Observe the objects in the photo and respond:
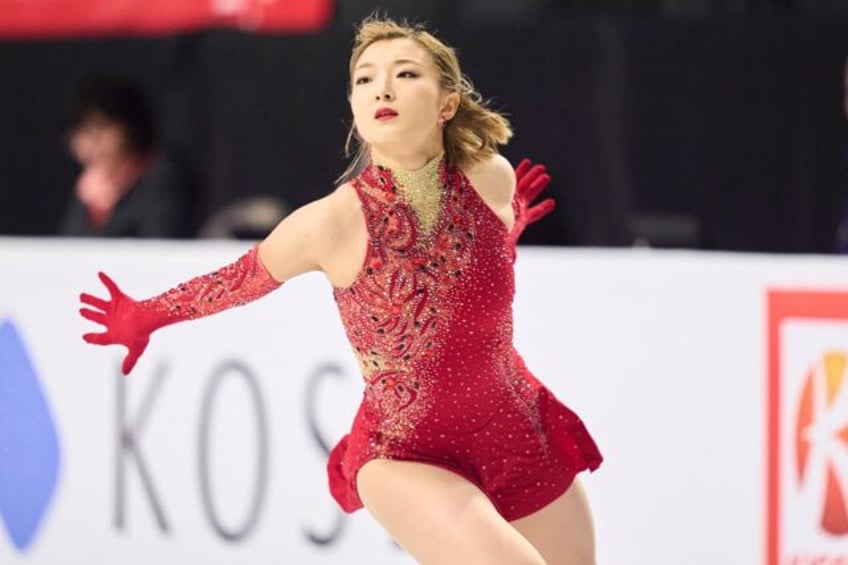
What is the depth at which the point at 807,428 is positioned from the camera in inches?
153

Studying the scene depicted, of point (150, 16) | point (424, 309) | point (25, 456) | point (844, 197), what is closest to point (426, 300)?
point (424, 309)

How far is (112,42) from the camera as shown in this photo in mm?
7281

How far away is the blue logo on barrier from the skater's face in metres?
1.89

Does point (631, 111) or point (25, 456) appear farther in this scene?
point (631, 111)

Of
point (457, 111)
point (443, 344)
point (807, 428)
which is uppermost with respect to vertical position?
point (457, 111)

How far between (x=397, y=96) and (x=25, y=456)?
2044 millimetres

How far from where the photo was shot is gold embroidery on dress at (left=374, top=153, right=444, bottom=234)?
3.03 m

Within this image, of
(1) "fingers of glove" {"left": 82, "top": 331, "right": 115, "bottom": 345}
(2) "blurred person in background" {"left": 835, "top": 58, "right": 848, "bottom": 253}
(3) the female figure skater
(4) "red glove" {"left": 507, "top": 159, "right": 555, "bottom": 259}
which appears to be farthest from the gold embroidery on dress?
(2) "blurred person in background" {"left": 835, "top": 58, "right": 848, "bottom": 253}

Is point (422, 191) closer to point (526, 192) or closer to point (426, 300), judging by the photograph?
point (426, 300)

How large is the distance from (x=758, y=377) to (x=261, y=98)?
2953 mm

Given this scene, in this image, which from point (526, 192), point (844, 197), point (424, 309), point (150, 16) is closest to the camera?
point (424, 309)

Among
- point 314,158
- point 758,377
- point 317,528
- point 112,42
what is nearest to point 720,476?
point 758,377

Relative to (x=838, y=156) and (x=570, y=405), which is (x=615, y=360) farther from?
(x=838, y=156)

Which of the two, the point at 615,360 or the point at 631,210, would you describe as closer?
the point at 615,360
